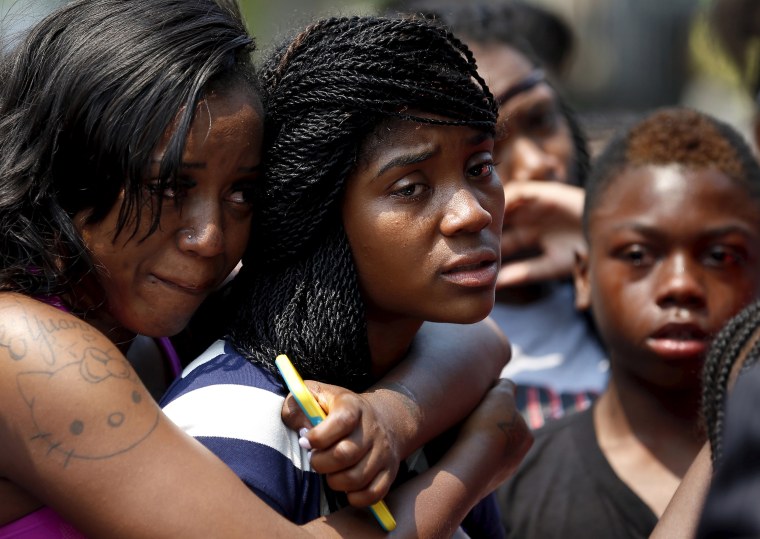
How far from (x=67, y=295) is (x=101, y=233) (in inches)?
5.8

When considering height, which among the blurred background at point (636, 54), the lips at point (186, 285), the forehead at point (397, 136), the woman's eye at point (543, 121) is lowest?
the blurred background at point (636, 54)

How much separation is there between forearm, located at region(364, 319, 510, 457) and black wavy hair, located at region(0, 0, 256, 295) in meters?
0.60

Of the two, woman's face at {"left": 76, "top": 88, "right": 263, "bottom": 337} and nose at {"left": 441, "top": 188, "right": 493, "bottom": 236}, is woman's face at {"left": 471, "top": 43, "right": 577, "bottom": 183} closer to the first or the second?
nose at {"left": 441, "top": 188, "right": 493, "bottom": 236}

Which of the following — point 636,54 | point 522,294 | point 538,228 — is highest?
point 538,228

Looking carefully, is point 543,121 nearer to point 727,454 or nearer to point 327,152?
point 327,152

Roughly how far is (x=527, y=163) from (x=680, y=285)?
1.35 m

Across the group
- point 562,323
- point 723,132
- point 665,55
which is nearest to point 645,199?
point 723,132

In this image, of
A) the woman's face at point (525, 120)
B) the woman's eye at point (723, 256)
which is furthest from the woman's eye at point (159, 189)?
the woman's face at point (525, 120)

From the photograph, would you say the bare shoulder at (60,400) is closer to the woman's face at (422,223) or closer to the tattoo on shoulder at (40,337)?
the tattoo on shoulder at (40,337)

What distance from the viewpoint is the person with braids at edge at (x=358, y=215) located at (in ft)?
7.06

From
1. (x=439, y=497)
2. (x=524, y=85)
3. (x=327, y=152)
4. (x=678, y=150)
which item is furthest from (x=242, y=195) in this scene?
(x=524, y=85)

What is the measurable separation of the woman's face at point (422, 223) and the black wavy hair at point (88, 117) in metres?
0.37

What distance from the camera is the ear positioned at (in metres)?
3.53

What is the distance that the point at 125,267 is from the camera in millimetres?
2129
